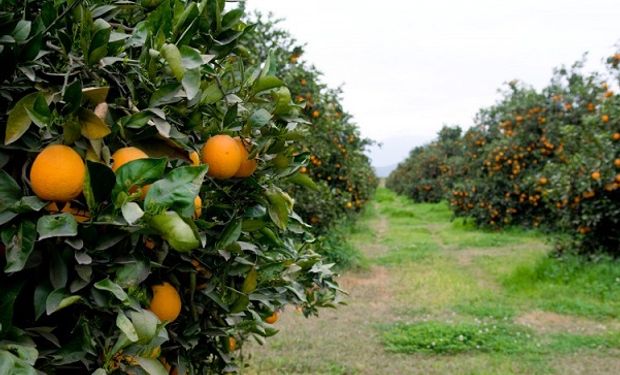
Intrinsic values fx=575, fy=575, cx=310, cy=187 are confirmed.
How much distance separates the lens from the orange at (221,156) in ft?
3.43

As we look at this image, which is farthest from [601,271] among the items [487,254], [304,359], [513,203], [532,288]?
[513,203]

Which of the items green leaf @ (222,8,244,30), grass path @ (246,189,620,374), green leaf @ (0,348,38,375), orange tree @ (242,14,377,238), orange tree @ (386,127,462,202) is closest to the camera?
green leaf @ (0,348,38,375)

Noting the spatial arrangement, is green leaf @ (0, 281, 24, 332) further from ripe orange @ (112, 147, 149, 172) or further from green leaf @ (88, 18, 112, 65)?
green leaf @ (88, 18, 112, 65)

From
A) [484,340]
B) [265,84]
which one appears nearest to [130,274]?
[265,84]

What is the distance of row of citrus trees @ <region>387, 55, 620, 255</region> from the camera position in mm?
6723

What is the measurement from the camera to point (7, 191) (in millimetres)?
A: 810

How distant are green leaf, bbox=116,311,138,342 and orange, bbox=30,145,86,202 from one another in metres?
0.19

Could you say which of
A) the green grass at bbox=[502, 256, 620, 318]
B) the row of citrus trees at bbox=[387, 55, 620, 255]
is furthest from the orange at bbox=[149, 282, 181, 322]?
the row of citrus trees at bbox=[387, 55, 620, 255]

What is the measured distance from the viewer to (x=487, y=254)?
359 inches

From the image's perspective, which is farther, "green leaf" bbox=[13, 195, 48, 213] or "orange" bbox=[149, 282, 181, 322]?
"orange" bbox=[149, 282, 181, 322]

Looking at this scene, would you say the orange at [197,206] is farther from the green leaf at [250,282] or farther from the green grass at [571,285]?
the green grass at [571,285]

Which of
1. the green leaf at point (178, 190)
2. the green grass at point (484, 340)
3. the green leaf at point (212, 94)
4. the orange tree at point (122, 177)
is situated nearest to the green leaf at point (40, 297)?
the orange tree at point (122, 177)

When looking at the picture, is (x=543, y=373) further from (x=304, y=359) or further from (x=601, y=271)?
(x=601, y=271)

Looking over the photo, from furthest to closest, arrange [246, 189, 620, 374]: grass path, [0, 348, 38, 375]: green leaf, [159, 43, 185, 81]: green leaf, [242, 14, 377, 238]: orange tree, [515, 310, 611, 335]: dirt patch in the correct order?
[242, 14, 377, 238]: orange tree → [515, 310, 611, 335]: dirt patch → [246, 189, 620, 374]: grass path → [159, 43, 185, 81]: green leaf → [0, 348, 38, 375]: green leaf
